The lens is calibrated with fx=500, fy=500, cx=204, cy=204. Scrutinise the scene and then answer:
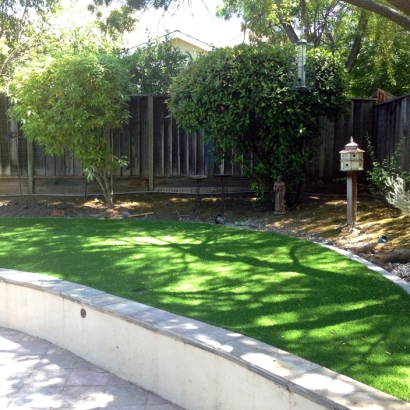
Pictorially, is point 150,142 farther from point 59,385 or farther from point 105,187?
point 59,385

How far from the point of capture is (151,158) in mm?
10508

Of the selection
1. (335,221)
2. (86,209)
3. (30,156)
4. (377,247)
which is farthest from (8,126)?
(377,247)

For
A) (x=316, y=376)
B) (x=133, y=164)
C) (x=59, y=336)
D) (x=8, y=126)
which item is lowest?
(x=59, y=336)

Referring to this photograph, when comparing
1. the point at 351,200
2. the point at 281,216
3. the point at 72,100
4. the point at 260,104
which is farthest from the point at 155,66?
the point at 351,200

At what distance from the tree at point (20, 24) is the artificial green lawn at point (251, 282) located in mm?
9403

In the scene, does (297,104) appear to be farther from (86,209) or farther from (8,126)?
(8,126)

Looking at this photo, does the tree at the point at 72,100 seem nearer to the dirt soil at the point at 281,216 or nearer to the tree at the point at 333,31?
the dirt soil at the point at 281,216

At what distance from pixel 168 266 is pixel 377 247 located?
2.58 m

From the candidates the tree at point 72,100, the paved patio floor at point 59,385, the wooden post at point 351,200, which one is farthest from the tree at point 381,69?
the paved patio floor at point 59,385

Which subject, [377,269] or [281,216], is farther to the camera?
[281,216]

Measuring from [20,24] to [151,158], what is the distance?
8.35 metres

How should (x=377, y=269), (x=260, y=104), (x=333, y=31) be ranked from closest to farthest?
(x=377, y=269) < (x=260, y=104) < (x=333, y=31)

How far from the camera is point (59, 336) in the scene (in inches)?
180

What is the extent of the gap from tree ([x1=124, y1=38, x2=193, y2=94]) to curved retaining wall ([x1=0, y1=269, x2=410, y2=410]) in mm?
7780
